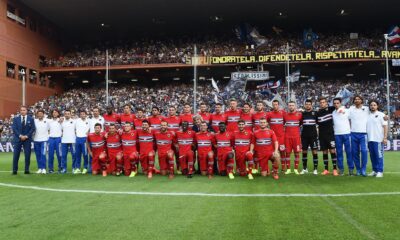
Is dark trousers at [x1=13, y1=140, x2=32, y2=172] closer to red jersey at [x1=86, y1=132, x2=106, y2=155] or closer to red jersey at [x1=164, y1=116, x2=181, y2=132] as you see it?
red jersey at [x1=86, y1=132, x2=106, y2=155]

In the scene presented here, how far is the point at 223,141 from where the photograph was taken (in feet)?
33.4

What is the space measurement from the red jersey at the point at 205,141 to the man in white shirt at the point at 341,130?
3344 mm

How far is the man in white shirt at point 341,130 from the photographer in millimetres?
10070

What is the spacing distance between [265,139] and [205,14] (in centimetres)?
3208

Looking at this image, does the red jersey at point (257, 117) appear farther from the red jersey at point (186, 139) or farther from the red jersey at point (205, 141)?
the red jersey at point (186, 139)

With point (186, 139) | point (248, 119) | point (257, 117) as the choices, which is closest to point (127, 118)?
point (186, 139)

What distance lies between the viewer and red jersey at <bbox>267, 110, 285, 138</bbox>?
10.8 m

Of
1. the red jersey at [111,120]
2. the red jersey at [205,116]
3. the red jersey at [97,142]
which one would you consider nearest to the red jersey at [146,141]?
the red jersey at [97,142]

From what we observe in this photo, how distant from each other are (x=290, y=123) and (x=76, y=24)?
38279 mm

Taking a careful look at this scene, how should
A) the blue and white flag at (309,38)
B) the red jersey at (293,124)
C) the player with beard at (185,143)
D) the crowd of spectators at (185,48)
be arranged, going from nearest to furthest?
the player with beard at (185,143), the red jersey at (293,124), the crowd of spectators at (185,48), the blue and white flag at (309,38)

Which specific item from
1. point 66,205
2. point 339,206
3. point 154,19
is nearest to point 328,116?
point 339,206

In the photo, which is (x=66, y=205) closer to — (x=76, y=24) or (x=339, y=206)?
(x=339, y=206)

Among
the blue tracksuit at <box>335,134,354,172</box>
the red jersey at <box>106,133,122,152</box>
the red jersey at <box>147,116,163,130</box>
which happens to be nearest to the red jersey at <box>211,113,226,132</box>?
the red jersey at <box>147,116,163,130</box>

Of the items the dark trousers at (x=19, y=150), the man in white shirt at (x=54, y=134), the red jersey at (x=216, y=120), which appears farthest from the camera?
the man in white shirt at (x=54, y=134)
